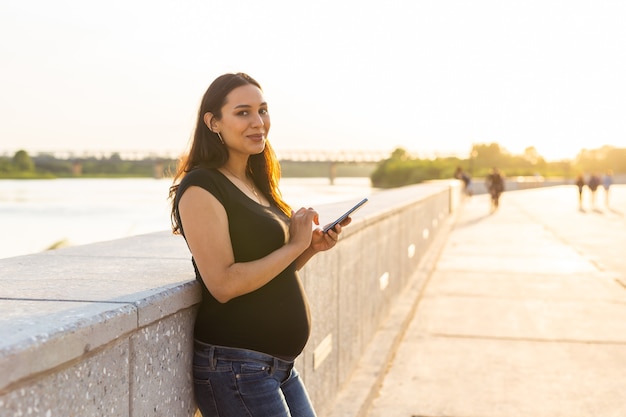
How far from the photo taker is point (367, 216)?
6559 millimetres

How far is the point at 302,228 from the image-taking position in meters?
2.75

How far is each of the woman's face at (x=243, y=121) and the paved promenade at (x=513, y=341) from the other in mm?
3019

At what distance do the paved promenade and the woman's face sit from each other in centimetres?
302

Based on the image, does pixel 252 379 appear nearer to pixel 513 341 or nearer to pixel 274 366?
pixel 274 366

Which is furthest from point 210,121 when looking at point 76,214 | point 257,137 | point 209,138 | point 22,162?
point 22,162

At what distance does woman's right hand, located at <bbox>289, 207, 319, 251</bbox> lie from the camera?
8.85 feet

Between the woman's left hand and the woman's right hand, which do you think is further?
the woman's left hand

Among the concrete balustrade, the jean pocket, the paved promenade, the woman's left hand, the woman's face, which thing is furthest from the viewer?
the paved promenade

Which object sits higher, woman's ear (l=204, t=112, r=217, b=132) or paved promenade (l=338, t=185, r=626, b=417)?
woman's ear (l=204, t=112, r=217, b=132)

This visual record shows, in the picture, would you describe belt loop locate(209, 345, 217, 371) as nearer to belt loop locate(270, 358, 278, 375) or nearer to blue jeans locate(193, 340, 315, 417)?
blue jeans locate(193, 340, 315, 417)

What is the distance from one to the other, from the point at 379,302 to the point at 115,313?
5.69 m

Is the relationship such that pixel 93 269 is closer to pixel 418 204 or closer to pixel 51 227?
pixel 418 204

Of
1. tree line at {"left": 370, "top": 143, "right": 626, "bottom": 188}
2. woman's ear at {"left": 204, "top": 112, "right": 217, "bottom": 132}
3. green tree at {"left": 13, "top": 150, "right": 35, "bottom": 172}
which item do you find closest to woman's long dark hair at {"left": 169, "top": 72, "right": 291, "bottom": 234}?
woman's ear at {"left": 204, "top": 112, "right": 217, "bottom": 132}

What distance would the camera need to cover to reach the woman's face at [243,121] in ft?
9.55
